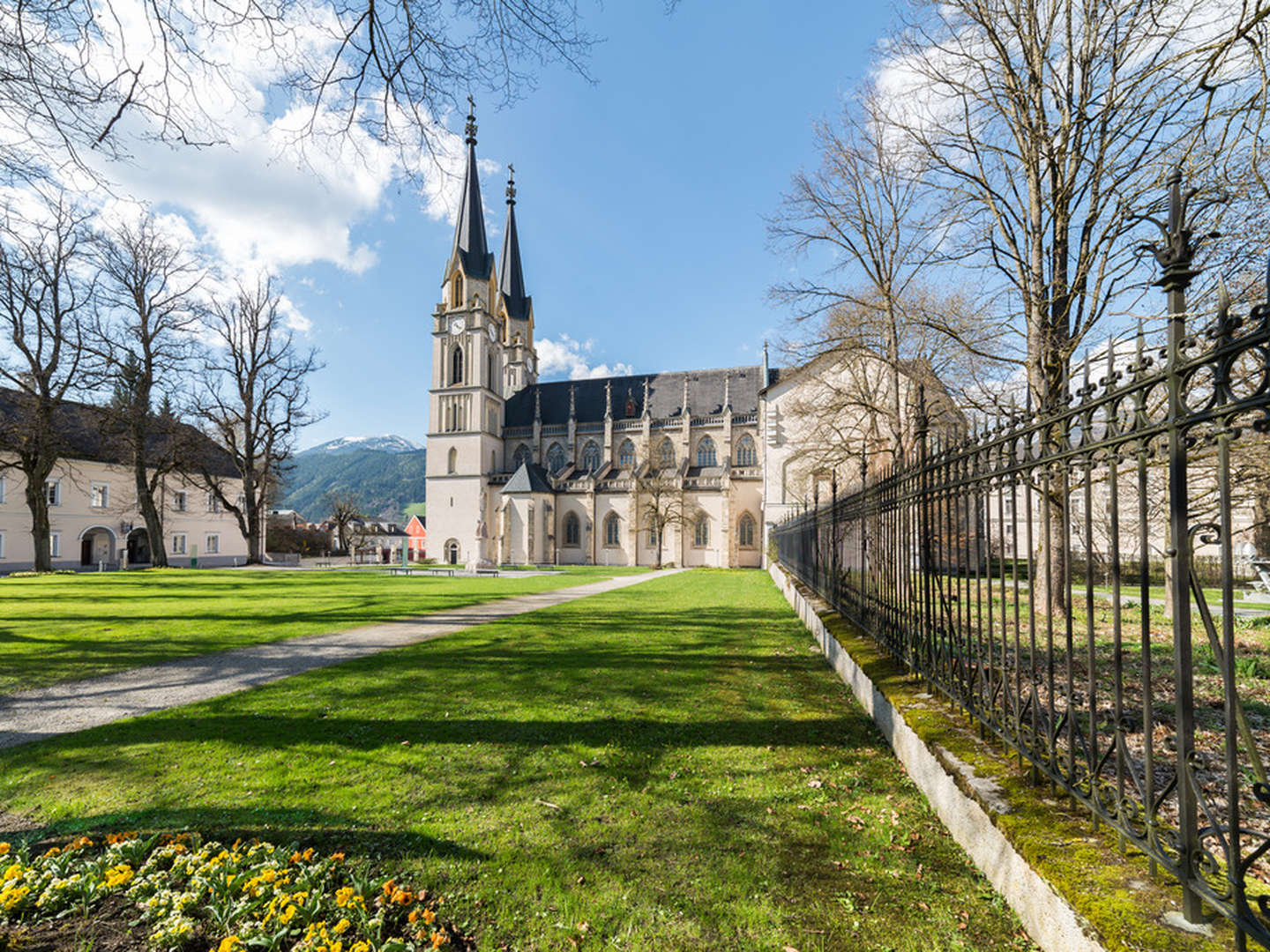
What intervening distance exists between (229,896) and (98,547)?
48347 mm

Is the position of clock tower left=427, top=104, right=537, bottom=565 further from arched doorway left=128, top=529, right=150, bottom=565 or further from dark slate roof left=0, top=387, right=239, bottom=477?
arched doorway left=128, top=529, right=150, bottom=565

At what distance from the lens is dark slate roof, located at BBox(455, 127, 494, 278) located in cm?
4678

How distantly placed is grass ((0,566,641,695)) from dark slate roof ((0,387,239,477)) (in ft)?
22.3

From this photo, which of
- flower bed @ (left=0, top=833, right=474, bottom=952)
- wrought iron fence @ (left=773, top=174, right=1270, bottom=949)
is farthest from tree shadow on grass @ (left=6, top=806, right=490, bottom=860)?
wrought iron fence @ (left=773, top=174, right=1270, bottom=949)

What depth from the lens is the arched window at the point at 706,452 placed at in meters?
45.8

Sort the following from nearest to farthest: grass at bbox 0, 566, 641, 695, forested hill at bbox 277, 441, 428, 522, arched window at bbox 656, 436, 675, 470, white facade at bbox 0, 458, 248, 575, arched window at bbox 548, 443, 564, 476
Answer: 1. grass at bbox 0, 566, 641, 695
2. white facade at bbox 0, 458, 248, 575
3. arched window at bbox 656, 436, 675, 470
4. arched window at bbox 548, 443, 564, 476
5. forested hill at bbox 277, 441, 428, 522

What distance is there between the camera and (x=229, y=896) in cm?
256

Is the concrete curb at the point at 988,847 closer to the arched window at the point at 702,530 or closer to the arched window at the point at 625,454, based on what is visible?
the arched window at the point at 702,530

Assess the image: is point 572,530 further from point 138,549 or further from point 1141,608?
point 1141,608

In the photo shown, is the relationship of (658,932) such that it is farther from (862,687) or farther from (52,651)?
(52,651)

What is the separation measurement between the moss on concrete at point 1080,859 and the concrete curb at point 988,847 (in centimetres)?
5

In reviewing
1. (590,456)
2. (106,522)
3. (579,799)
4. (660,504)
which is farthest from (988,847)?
(106,522)

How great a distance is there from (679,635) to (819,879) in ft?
21.3

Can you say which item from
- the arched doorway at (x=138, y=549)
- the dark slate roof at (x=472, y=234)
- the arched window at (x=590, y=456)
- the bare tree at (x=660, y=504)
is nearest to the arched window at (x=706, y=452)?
the bare tree at (x=660, y=504)
